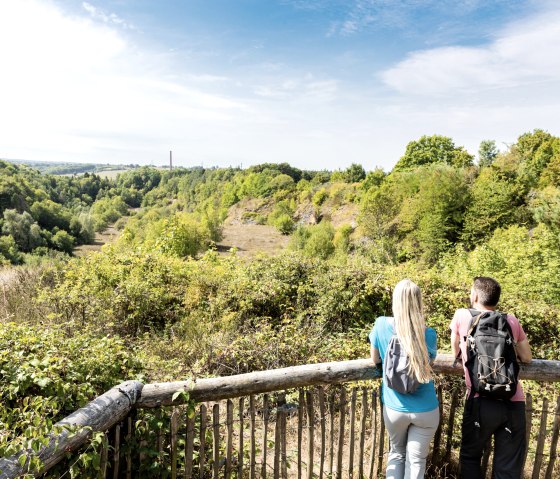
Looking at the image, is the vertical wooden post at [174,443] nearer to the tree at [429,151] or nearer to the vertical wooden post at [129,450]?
the vertical wooden post at [129,450]

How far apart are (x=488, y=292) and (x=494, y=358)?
1.63 ft

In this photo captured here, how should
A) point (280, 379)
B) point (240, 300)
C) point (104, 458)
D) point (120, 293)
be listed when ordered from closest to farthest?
point (104, 458), point (280, 379), point (120, 293), point (240, 300)

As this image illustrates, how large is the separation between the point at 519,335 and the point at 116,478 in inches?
127

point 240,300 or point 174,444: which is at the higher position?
point 174,444

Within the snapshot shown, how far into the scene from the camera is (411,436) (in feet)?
9.19

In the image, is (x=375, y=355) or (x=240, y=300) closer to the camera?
(x=375, y=355)

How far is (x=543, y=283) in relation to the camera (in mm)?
11562

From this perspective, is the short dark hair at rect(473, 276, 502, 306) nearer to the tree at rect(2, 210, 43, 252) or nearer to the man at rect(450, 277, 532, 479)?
the man at rect(450, 277, 532, 479)

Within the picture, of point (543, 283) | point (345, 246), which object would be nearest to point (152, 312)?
point (543, 283)

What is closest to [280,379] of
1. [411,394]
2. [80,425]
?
[411,394]

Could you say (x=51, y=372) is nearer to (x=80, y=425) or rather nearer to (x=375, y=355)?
(x=80, y=425)

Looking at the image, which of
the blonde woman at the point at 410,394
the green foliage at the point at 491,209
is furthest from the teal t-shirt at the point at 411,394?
the green foliage at the point at 491,209

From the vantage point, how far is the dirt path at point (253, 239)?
179 ft

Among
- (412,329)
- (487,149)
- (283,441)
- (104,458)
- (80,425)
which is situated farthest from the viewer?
(487,149)
